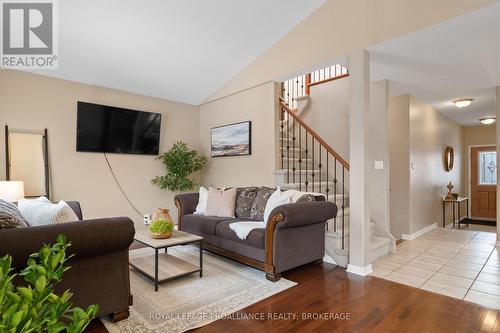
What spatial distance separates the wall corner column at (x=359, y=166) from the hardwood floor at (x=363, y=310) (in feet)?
1.02

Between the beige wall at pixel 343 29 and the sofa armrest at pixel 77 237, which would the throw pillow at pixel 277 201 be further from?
the beige wall at pixel 343 29

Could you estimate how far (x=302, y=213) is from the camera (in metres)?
2.87

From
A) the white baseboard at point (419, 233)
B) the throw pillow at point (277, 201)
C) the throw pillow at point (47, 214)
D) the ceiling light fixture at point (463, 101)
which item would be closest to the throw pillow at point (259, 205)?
the throw pillow at point (277, 201)

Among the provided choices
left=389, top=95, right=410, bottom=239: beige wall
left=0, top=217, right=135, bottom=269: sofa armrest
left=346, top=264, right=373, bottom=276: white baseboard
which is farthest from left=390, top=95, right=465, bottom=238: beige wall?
left=0, top=217, right=135, bottom=269: sofa armrest

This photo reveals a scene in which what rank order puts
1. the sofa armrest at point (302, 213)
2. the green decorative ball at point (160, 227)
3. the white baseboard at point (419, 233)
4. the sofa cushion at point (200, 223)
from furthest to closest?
1. the white baseboard at point (419, 233)
2. the sofa cushion at point (200, 223)
3. the green decorative ball at point (160, 227)
4. the sofa armrest at point (302, 213)

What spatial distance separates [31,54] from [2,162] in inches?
58.8

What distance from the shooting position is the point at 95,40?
3.64 metres

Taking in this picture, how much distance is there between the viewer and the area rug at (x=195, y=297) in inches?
81.1

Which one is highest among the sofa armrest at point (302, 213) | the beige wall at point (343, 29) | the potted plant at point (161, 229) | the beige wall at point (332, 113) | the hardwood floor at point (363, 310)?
the beige wall at point (343, 29)

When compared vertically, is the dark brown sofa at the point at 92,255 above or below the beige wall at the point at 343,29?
below

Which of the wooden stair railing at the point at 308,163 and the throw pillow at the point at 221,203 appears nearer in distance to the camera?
the throw pillow at the point at 221,203

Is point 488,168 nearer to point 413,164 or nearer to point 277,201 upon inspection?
point 413,164

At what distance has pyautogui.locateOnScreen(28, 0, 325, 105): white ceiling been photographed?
3.32 m

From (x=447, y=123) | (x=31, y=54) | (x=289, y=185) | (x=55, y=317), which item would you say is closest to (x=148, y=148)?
(x=31, y=54)
